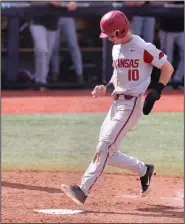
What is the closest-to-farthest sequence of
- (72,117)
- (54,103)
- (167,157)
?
(167,157)
(72,117)
(54,103)

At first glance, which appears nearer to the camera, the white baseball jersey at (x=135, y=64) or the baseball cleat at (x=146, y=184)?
the white baseball jersey at (x=135, y=64)

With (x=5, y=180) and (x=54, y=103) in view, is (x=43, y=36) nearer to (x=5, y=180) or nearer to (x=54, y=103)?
(x=54, y=103)

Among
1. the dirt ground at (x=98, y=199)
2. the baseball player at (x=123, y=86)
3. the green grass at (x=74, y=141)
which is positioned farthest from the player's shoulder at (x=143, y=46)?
the green grass at (x=74, y=141)

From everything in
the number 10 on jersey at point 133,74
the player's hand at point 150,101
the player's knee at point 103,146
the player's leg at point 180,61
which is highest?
the number 10 on jersey at point 133,74

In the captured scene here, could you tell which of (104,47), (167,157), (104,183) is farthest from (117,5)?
(104,183)

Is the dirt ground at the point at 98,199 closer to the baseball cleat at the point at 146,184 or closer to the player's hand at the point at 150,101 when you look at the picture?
the baseball cleat at the point at 146,184

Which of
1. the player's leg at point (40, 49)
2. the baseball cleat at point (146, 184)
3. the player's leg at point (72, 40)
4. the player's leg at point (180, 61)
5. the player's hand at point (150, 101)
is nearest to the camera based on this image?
the player's hand at point (150, 101)

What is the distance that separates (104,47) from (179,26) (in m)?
1.52

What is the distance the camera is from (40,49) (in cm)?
1420

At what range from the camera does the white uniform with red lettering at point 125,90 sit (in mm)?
5918

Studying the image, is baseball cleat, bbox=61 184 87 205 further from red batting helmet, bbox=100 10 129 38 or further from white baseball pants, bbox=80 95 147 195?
red batting helmet, bbox=100 10 129 38

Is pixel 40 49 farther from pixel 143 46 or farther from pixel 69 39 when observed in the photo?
pixel 143 46

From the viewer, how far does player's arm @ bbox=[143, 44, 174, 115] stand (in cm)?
593

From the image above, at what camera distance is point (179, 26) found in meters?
14.8
